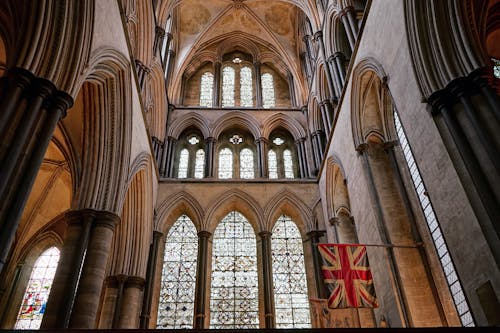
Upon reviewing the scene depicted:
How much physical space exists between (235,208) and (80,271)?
677 cm

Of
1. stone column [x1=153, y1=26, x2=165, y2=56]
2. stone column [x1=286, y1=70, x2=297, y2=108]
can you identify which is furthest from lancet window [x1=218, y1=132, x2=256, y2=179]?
stone column [x1=153, y1=26, x2=165, y2=56]

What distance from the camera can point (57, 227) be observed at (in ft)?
47.3

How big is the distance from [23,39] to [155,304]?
8381 mm

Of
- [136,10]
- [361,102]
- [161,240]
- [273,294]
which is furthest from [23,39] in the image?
[273,294]

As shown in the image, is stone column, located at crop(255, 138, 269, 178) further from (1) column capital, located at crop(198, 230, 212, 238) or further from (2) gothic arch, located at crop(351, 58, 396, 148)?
(2) gothic arch, located at crop(351, 58, 396, 148)

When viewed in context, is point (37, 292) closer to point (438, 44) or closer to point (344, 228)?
point (344, 228)

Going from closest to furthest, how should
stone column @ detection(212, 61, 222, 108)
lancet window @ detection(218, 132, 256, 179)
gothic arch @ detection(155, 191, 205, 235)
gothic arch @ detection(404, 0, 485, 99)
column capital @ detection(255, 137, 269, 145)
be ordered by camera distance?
gothic arch @ detection(404, 0, 485, 99), gothic arch @ detection(155, 191, 205, 235), lancet window @ detection(218, 132, 256, 179), column capital @ detection(255, 137, 269, 145), stone column @ detection(212, 61, 222, 108)

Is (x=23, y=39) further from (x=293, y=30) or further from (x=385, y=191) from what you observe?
(x=293, y=30)

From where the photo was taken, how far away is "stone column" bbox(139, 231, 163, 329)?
36.8 feet

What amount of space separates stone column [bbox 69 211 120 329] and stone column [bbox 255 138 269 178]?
6727mm

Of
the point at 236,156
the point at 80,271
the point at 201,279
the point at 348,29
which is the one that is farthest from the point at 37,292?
the point at 348,29

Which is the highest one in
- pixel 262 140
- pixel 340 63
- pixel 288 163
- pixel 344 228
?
pixel 262 140

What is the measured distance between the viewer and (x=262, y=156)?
48.5 ft

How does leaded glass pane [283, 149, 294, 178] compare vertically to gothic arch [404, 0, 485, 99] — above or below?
above
